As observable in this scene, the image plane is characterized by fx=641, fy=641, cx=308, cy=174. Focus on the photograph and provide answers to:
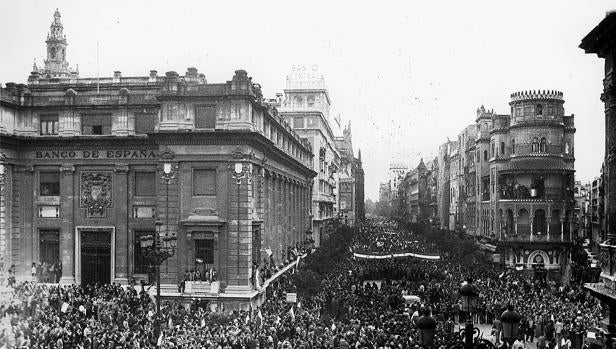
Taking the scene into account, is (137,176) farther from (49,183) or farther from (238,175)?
(238,175)

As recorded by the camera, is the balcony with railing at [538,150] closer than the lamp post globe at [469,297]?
No

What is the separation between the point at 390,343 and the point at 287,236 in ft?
116

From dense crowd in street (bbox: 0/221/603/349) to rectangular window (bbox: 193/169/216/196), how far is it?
20.9 feet

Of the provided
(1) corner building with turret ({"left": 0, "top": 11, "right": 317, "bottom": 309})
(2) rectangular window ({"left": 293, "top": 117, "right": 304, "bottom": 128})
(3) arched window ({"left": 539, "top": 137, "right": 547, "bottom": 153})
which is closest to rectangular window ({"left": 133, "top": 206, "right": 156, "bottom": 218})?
(1) corner building with turret ({"left": 0, "top": 11, "right": 317, "bottom": 309})

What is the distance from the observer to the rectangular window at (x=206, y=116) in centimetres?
3734

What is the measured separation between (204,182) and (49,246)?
12416mm

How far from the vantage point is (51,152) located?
41.5 m

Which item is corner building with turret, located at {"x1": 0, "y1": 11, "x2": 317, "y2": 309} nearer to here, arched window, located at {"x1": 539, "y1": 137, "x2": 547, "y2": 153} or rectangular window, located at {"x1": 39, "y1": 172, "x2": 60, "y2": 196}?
rectangular window, located at {"x1": 39, "y1": 172, "x2": 60, "y2": 196}

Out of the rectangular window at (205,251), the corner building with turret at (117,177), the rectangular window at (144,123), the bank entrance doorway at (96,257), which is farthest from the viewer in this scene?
the bank entrance doorway at (96,257)

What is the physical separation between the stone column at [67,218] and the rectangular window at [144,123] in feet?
16.0

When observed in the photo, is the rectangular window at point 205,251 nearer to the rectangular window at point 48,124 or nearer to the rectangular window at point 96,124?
the rectangular window at point 96,124

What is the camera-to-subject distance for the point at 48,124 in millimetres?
41906

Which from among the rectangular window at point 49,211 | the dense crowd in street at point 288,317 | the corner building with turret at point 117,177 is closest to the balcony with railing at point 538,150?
the dense crowd in street at point 288,317

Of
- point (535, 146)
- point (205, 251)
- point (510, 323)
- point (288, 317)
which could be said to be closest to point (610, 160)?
point (510, 323)
